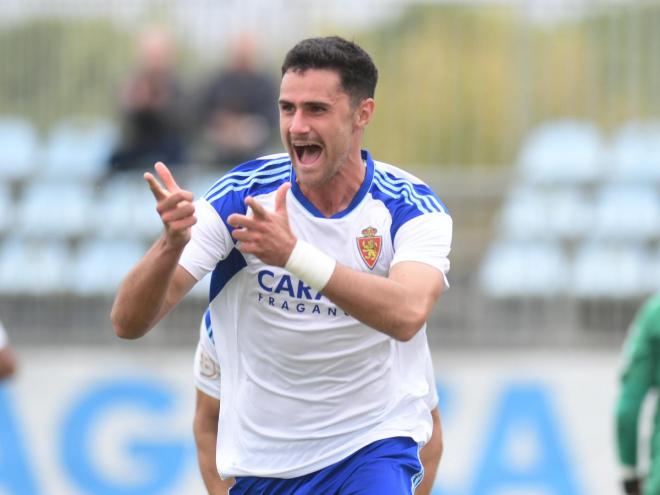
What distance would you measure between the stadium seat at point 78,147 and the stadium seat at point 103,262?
685mm

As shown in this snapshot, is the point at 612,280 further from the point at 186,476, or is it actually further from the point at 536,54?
the point at 186,476

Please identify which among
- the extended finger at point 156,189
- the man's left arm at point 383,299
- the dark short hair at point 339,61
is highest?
the dark short hair at point 339,61

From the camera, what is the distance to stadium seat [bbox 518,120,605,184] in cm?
1213

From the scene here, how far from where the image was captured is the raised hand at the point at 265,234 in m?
5.02

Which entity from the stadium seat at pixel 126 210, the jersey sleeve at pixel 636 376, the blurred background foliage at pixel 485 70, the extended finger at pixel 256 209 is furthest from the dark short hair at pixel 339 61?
the blurred background foliage at pixel 485 70

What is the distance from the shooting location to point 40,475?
12.4m

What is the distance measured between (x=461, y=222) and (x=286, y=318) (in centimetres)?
651

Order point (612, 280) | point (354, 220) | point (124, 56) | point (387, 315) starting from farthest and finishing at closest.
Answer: point (124, 56)
point (612, 280)
point (354, 220)
point (387, 315)

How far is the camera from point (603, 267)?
468 inches

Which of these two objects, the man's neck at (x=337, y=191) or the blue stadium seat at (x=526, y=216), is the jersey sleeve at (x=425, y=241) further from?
the blue stadium seat at (x=526, y=216)

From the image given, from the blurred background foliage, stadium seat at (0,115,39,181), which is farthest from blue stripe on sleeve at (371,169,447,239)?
stadium seat at (0,115,39,181)

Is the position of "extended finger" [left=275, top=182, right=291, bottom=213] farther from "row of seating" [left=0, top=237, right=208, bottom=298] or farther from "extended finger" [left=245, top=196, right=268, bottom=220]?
"row of seating" [left=0, top=237, right=208, bottom=298]

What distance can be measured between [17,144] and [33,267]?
4.32 ft

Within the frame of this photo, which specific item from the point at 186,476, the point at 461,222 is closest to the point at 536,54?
the point at 461,222
